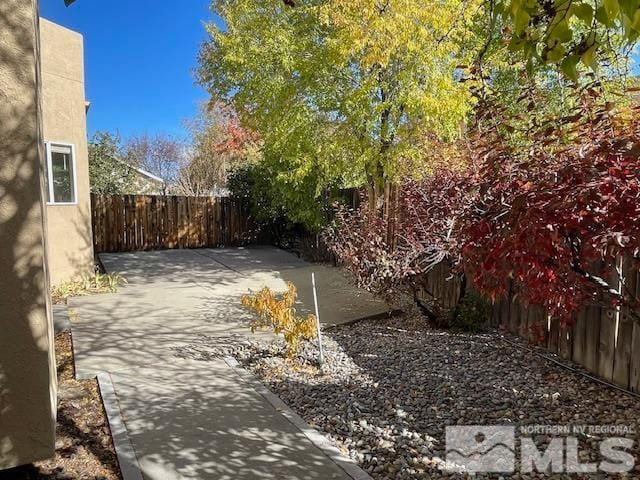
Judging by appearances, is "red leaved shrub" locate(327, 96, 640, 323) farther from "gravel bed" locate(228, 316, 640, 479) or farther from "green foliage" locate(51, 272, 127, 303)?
"green foliage" locate(51, 272, 127, 303)

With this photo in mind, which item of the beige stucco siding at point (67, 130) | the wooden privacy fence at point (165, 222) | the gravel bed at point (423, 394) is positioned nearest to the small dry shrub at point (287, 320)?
the gravel bed at point (423, 394)

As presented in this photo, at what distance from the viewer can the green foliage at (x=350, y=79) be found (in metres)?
7.27

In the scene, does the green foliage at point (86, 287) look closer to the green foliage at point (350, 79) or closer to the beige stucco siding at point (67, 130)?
the beige stucco siding at point (67, 130)

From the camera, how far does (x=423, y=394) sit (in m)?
4.04

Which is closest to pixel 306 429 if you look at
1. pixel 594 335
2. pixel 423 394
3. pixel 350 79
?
pixel 423 394

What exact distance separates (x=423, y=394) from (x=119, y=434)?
2.51m

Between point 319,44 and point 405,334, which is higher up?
point 319,44

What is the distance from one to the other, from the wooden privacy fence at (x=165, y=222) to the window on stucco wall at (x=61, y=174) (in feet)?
14.6

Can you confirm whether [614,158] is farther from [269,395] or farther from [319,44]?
[319,44]

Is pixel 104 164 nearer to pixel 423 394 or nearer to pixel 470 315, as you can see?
pixel 470 315

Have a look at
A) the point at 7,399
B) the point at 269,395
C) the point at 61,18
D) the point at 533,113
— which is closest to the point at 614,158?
the point at 533,113

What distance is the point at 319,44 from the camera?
9.05 metres

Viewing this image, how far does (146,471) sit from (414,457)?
1767 millimetres

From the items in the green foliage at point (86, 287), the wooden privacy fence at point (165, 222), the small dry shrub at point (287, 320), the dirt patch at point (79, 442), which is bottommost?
the dirt patch at point (79, 442)
